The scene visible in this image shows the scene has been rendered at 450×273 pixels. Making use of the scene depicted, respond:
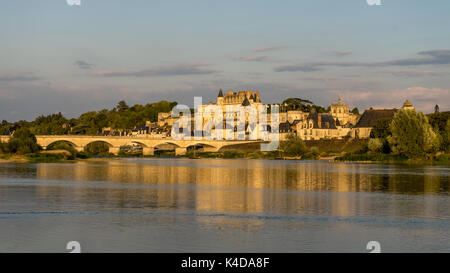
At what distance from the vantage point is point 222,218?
79.5 feet

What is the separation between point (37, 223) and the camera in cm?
2239

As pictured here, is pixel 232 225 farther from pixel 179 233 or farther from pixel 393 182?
pixel 393 182

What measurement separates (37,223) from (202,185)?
779 inches

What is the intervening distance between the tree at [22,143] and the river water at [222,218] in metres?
42.5

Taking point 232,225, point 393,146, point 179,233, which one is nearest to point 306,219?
point 232,225

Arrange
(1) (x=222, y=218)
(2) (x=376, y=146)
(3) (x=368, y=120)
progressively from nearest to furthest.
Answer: (1) (x=222, y=218)
(2) (x=376, y=146)
(3) (x=368, y=120)

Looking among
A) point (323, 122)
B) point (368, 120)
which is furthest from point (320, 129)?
point (368, 120)

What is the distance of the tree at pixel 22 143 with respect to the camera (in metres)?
79.9

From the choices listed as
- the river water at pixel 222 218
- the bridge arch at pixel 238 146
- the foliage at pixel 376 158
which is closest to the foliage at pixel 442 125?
the foliage at pixel 376 158

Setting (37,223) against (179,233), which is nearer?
(179,233)

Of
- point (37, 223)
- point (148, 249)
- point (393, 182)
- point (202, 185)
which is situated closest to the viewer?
point (148, 249)

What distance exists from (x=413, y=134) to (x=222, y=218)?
53.5m

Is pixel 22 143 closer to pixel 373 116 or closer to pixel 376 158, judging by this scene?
pixel 376 158

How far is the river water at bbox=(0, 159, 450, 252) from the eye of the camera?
61.7ft
